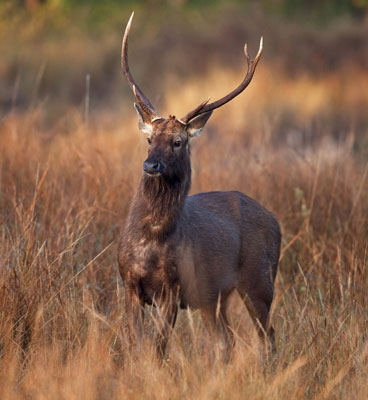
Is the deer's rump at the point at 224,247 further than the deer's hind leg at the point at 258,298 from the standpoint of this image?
No

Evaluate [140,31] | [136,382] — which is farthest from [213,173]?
[140,31]

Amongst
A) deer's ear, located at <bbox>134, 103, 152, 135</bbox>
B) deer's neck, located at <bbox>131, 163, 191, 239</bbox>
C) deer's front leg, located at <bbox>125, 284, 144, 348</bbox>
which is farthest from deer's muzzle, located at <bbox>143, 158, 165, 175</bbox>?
deer's front leg, located at <bbox>125, 284, 144, 348</bbox>

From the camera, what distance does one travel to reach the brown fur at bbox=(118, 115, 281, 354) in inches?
214

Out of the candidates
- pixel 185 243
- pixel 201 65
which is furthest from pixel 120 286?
pixel 201 65

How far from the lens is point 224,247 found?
6.00 meters

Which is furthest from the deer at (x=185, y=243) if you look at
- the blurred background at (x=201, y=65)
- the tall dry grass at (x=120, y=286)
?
the blurred background at (x=201, y=65)

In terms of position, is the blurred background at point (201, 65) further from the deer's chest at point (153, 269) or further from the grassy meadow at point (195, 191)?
the deer's chest at point (153, 269)

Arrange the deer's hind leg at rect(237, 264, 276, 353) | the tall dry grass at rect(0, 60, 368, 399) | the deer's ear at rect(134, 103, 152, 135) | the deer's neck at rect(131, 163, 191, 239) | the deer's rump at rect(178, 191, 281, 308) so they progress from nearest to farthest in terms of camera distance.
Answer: the tall dry grass at rect(0, 60, 368, 399) → the deer's neck at rect(131, 163, 191, 239) → the deer's rump at rect(178, 191, 281, 308) → the deer's ear at rect(134, 103, 152, 135) → the deer's hind leg at rect(237, 264, 276, 353)

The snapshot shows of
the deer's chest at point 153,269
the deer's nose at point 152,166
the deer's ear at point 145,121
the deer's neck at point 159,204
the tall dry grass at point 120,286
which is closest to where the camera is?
the tall dry grass at point 120,286

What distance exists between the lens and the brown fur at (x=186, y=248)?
5438 millimetres

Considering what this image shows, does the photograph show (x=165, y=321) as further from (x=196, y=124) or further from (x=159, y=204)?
(x=196, y=124)

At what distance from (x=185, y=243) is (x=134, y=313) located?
569mm

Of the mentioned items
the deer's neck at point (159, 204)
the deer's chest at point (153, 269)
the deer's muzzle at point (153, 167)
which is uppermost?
the deer's muzzle at point (153, 167)

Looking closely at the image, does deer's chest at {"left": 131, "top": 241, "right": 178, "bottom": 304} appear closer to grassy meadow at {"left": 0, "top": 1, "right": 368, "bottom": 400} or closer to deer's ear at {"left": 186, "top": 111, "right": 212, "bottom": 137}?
grassy meadow at {"left": 0, "top": 1, "right": 368, "bottom": 400}
